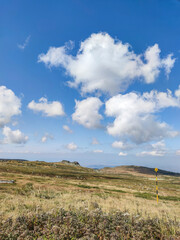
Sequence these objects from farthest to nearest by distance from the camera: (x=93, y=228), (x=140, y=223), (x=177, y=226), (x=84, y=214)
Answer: (x=84, y=214) → (x=177, y=226) → (x=140, y=223) → (x=93, y=228)

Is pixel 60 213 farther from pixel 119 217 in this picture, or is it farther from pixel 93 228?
pixel 119 217

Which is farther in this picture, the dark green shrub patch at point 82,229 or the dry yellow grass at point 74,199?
the dry yellow grass at point 74,199

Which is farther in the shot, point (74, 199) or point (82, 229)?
point (74, 199)

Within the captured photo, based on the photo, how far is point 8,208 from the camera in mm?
9039

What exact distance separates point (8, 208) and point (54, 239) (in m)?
6.11

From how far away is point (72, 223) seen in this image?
5.42m

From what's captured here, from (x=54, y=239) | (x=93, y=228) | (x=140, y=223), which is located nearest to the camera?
(x=54, y=239)

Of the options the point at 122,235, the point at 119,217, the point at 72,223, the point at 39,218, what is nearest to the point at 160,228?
the point at 119,217

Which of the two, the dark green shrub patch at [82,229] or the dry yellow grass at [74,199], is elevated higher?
the dark green shrub patch at [82,229]

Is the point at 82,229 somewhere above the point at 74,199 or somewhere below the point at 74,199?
above

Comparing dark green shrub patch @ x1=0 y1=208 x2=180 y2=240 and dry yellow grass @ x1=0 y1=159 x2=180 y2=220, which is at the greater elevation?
dark green shrub patch @ x1=0 y1=208 x2=180 y2=240

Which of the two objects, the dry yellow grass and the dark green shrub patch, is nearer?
the dark green shrub patch

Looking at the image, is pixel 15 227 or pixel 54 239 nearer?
pixel 54 239

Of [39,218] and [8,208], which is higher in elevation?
[39,218]
